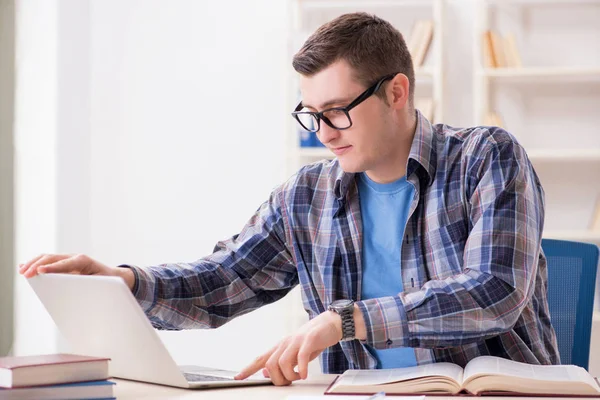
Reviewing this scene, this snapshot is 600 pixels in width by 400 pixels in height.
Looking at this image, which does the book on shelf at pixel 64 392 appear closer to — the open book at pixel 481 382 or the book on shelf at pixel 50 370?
the book on shelf at pixel 50 370

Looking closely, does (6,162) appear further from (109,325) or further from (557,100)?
(109,325)

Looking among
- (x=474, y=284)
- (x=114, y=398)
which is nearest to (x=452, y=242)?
(x=474, y=284)

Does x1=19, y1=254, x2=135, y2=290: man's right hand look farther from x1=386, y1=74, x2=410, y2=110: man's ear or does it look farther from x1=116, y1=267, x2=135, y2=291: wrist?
x1=386, y1=74, x2=410, y2=110: man's ear

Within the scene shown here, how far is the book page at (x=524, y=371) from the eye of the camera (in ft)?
3.96

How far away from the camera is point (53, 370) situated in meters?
1.16

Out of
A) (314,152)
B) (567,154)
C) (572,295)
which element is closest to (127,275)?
(572,295)

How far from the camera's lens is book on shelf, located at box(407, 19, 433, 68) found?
3541 millimetres

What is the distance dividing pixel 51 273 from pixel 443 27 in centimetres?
260

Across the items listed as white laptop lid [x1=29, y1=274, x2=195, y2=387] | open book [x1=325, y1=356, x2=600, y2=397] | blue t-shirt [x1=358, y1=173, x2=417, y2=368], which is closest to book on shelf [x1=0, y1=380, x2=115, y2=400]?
white laptop lid [x1=29, y1=274, x2=195, y2=387]

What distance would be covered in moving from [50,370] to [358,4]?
9.16 feet

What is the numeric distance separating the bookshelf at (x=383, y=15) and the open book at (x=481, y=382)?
2.37m

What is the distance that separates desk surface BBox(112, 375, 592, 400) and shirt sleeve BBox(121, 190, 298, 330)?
0.29 meters

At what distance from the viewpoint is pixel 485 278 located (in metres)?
1.43

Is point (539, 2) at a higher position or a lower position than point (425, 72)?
higher
